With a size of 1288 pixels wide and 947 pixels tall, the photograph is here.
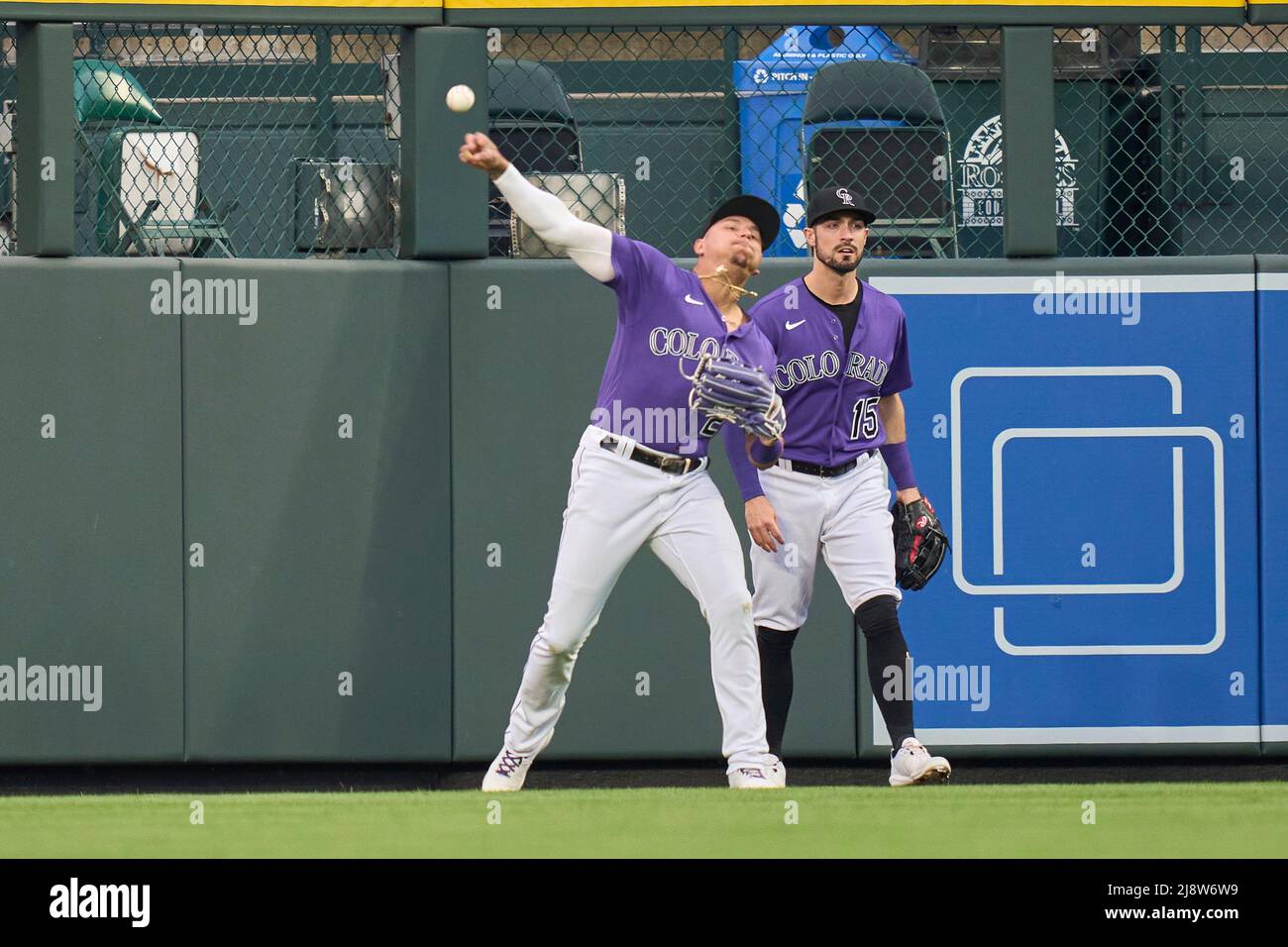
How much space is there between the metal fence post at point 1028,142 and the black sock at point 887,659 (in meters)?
1.56

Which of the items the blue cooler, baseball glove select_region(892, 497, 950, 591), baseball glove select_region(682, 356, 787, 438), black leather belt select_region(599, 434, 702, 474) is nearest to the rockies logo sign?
the blue cooler

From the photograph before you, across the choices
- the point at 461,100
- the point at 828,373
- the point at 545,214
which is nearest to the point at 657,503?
the point at 828,373

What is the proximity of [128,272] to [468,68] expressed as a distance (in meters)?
1.37

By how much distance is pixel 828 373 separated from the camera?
595cm

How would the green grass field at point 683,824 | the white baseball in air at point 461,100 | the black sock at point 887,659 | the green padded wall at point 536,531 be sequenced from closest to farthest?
the green grass field at point 683,824
the white baseball in air at point 461,100
the black sock at point 887,659
the green padded wall at point 536,531

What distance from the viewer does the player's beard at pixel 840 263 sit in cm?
595

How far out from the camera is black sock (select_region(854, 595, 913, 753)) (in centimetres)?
568

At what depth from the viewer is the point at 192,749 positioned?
252 inches

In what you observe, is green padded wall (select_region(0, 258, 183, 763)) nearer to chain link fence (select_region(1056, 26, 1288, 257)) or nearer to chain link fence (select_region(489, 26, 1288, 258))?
chain link fence (select_region(489, 26, 1288, 258))

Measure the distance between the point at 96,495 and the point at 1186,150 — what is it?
4.48 m

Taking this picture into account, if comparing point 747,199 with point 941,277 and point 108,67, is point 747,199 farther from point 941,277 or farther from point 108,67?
point 108,67

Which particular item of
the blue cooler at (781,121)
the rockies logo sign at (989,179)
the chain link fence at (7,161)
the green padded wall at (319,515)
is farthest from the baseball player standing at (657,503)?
the rockies logo sign at (989,179)

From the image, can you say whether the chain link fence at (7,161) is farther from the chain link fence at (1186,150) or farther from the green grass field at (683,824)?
the chain link fence at (1186,150)

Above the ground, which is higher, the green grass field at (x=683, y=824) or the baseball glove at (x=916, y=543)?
the baseball glove at (x=916, y=543)
